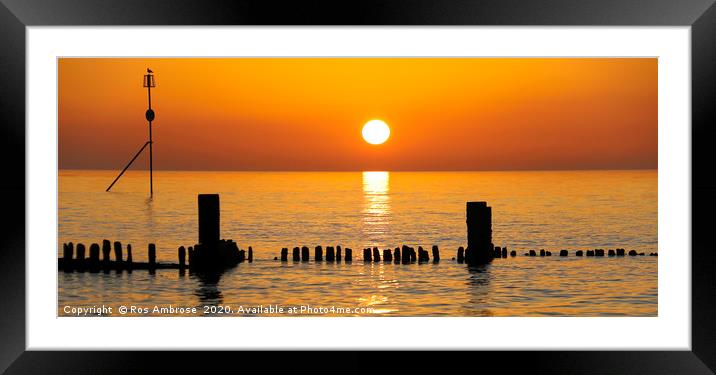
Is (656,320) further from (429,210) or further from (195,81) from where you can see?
(195,81)

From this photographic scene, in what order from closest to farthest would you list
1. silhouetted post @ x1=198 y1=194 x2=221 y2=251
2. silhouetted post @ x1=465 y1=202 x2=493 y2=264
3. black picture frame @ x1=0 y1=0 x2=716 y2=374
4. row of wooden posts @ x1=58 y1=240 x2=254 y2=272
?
black picture frame @ x1=0 y1=0 x2=716 y2=374 < silhouetted post @ x1=198 y1=194 x2=221 y2=251 < row of wooden posts @ x1=58 y1=240 x2=254 y2=272 < silhouetted post @ x1=465 y1=202 x2=493 y2=264

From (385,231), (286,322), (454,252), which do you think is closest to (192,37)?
(286,322)

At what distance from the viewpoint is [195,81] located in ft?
128

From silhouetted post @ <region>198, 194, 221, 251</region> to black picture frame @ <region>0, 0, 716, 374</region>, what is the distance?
7.53m

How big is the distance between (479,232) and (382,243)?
11712 millimetres

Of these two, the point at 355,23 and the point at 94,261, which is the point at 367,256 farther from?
the point at 355,23

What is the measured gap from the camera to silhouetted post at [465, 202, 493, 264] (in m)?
12.9

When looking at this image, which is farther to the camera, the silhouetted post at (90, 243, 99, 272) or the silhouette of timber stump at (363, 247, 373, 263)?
the silhouette of timber stump at (363, 247, 373, 263)

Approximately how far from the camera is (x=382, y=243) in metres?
25.2

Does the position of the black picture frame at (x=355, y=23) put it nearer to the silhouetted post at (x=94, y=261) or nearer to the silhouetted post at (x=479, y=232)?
the silhouetted post at (x=479, y=232)

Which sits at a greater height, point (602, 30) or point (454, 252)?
point (602, 30)

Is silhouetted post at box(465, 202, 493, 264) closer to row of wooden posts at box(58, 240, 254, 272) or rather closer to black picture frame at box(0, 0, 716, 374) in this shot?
row of wooden posts at box(58, 240, 254, 272)

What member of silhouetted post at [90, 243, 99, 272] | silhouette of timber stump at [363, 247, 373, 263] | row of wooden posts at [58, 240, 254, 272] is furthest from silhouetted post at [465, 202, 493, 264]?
silhouetted post at [90, 243, 99, 272]

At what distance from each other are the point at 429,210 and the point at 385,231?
23.7ft
